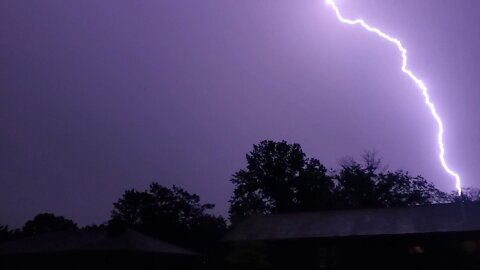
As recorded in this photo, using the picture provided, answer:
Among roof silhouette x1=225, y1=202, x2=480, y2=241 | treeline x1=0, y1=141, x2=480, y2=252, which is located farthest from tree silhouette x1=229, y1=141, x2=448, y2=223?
roof silhouette x1=225, y1=202, x2=480, y2=241

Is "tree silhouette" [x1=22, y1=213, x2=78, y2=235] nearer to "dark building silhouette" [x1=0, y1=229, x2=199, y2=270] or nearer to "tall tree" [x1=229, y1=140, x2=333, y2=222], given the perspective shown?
"tall tree" [x1=229, y1=140, x2=333, y2=222]

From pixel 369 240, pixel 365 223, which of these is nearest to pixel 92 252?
pixel 369 240

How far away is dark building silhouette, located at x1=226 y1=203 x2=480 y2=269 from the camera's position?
2475cm

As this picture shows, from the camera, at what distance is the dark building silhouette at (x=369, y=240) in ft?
81.2

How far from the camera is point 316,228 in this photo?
2839 centimetres

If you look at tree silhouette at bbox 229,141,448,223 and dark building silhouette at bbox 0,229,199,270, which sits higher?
tree silhouette at bbox 229,141,448,223

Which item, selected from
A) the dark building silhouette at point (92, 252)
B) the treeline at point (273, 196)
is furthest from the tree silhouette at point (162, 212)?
the dark building silhouette at point (92, 252)

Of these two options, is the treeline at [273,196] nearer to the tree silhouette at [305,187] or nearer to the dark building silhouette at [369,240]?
the tree silhouette at [305,187]

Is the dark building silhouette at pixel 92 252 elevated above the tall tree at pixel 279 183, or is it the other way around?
the tall tree at pixel 279 183

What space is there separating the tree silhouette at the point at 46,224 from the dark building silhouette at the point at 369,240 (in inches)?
1978

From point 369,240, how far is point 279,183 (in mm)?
27664

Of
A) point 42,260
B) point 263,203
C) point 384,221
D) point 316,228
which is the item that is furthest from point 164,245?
point 263,203

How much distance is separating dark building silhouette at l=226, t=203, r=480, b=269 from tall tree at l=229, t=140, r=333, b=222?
21.4 m

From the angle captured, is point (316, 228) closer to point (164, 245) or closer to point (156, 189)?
point (164, 245)
